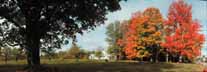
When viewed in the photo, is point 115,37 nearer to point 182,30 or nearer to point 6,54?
point 182,30

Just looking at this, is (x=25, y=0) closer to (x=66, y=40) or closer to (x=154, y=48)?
(x=66, y=40)

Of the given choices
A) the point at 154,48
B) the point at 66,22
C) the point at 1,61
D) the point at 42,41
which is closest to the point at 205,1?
the point at 66,22

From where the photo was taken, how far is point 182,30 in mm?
34312

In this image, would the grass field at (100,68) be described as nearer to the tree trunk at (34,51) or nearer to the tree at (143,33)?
the tree trunk at (34,51)

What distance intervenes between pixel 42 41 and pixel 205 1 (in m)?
13.1

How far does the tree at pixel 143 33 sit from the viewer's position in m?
36.8

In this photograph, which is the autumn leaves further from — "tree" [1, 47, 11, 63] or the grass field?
"tree" [1, 47, 11, 63]

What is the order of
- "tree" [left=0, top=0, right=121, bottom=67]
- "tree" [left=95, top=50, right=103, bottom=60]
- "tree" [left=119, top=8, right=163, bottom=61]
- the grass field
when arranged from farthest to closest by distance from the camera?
1. "tree" [left=95, top=50, right=103, bottom=60]
2. "tree" [left=119, top=8, right=163, bottom=61]
3. the grass field
4. "tree" [left=0, top=0, right=121, bottom=67]

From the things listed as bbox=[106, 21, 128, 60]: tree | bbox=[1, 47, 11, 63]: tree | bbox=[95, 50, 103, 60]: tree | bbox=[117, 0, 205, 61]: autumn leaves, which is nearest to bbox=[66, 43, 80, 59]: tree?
bbox=[117, 0, 205, 61]: autumn leaves

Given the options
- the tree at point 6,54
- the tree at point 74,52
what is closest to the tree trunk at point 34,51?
the tree at point 6,54

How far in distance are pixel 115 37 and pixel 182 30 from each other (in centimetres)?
2118

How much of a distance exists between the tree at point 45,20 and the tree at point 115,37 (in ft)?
103

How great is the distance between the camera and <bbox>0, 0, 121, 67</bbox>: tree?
55.1ft

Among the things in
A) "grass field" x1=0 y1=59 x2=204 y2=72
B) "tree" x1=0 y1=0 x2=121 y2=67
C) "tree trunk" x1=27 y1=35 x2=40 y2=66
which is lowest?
"grass field" x1=0 y1=59 x2=204 y2=72
